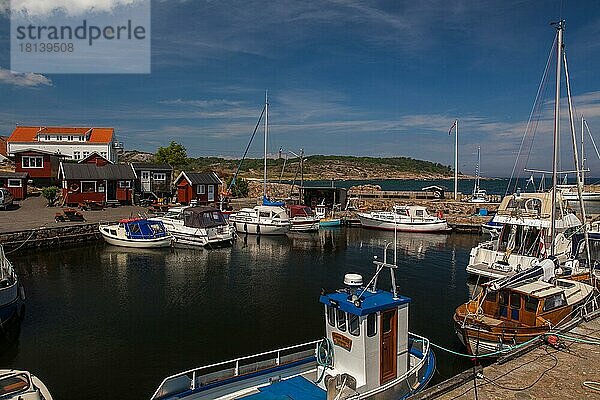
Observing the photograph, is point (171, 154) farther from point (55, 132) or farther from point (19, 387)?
point (19, 387)

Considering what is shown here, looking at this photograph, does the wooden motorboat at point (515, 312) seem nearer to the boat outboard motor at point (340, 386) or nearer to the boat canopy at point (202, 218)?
the boat outboard motor at point (340, 386)

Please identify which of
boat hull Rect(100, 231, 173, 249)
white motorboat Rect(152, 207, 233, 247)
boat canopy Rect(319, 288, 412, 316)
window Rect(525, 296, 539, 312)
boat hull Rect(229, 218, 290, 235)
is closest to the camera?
boat canopy Rect(319, 288, 412, 316)

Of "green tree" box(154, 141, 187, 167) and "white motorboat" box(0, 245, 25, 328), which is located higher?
"green tree" box(154, 141, 187, 167)

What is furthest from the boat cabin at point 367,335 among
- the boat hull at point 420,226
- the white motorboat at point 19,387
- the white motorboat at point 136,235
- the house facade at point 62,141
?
the house facade at point 62,141

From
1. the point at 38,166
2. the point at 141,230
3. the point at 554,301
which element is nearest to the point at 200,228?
the point at 141,230

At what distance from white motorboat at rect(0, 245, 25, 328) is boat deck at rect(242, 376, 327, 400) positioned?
37.4ft

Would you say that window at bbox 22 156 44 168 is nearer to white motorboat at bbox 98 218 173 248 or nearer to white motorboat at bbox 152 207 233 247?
white motorboat at bbox 98 218 173 248

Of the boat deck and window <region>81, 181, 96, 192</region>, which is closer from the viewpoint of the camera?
the boat deck

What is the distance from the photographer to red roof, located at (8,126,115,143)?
68250 millimetres

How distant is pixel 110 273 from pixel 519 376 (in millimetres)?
22777

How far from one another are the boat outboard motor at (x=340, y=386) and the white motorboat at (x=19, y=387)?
5.55m

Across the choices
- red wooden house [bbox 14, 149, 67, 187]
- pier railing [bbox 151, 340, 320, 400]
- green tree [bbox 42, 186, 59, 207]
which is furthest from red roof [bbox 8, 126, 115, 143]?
pier railing [bbox 151, 340, 320, 400]

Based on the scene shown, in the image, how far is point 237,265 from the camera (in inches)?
1163

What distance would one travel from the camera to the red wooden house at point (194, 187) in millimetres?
51406
